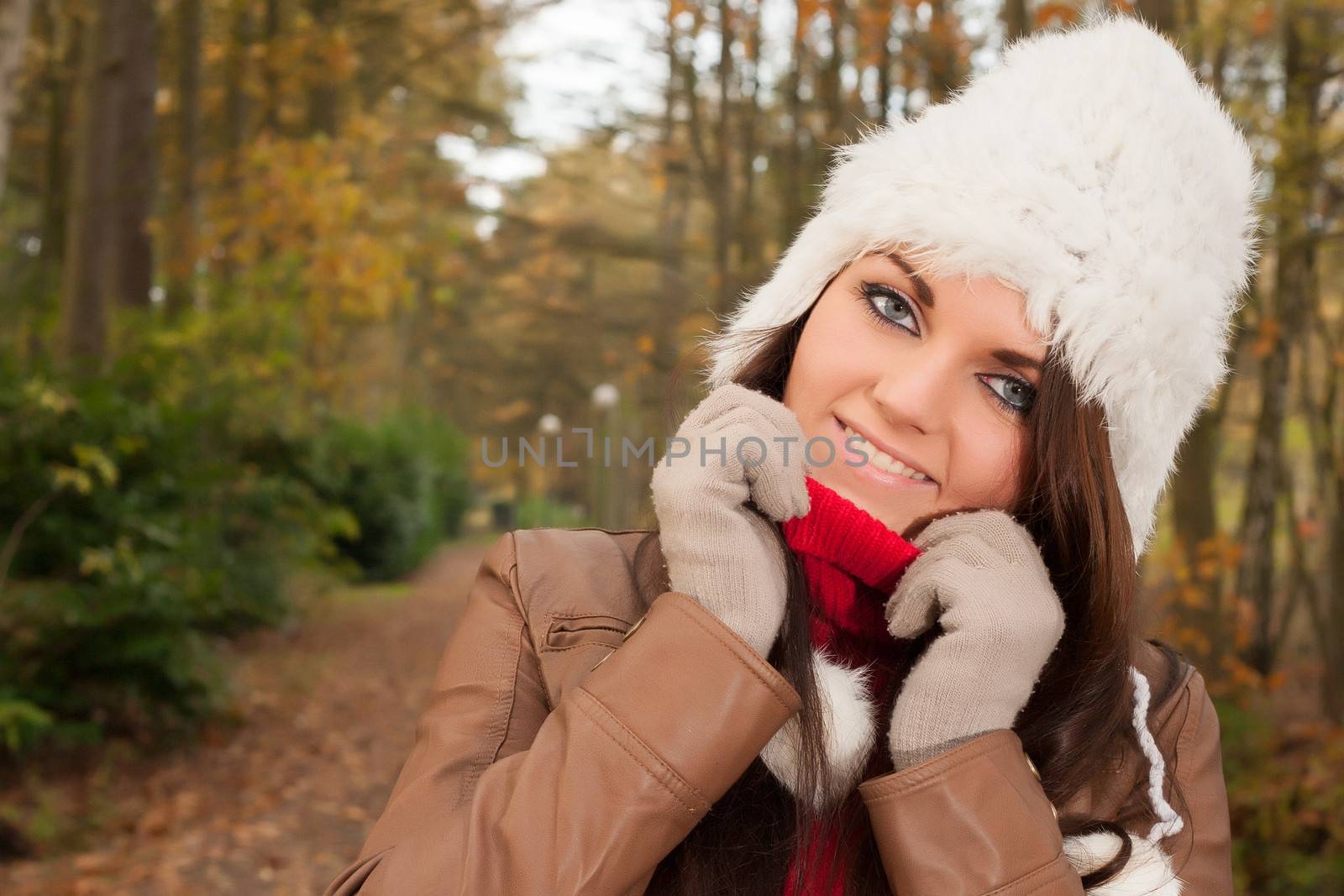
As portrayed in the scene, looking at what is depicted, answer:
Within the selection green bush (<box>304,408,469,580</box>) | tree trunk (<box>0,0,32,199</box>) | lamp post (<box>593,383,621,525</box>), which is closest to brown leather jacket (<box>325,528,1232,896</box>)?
tree trunk (<box>0,0,32,199</box>)

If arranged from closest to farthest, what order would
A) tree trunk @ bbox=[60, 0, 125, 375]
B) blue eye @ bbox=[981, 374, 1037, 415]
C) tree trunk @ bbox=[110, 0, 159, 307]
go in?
blue eye @ bbox=[981, 374, 1037, 415]
tree trunk @ bbox=[60, 0, 125, 375]
tree trunk @ bbox=[110, 0, 159, 307]

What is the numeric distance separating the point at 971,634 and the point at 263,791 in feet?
18.4

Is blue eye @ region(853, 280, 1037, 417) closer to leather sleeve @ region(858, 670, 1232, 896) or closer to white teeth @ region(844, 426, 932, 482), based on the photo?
white teeth @ region(844, 426, 932, 482)

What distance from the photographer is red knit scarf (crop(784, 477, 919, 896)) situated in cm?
173

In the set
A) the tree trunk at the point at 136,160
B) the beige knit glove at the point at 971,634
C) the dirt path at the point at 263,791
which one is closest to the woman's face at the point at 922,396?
the beige knit glove at the point at 971,634

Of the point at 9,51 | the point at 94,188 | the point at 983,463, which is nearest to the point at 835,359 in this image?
the point at 983,463

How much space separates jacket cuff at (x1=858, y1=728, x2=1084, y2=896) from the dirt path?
13.7 ft

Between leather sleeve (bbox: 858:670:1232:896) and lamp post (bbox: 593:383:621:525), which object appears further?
lamp post (bbox: 593:383:621:525)

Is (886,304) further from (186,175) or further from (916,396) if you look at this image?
(186,175)

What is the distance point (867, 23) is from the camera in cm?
694

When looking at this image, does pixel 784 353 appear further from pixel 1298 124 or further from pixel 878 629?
pixel 1298 124

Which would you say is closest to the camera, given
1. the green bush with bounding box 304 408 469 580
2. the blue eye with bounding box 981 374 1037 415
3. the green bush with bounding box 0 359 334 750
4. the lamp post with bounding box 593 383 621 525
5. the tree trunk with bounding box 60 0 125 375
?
the blue eye with bounding box 981 374 1037 415

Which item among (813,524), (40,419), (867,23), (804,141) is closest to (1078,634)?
(813,524)

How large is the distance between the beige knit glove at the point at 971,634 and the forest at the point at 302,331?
24.8 inches
